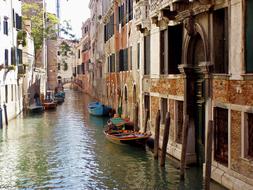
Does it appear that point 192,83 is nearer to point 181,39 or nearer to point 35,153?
point 181,39

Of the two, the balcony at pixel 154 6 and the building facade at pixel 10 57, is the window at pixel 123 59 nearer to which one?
the building facade at pixel 10 57

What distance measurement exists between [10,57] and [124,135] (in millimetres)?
11998

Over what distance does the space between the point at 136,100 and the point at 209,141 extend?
36.4 ft

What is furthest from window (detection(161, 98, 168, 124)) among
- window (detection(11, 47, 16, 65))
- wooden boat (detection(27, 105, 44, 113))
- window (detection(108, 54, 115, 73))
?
wooden boat (detection(27, 105, 44, 113))

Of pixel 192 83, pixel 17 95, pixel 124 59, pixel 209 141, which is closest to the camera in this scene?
pixel 209 141

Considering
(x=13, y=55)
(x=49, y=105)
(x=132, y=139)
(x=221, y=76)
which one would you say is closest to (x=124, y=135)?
(x=132, y=139)

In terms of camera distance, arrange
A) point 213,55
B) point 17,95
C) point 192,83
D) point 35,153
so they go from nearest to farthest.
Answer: point 213,55, point 192,83, point 35,153, point 17,95

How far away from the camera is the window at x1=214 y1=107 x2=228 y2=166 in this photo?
33.1 feet

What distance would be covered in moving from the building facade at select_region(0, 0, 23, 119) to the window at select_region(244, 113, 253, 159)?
15713 millimetres

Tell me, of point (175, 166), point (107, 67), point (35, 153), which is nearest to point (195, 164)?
point (175, 166)

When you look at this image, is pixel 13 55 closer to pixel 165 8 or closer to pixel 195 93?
pixel 165 8

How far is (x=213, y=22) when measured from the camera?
10695 millimetres

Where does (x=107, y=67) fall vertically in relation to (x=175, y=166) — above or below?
above

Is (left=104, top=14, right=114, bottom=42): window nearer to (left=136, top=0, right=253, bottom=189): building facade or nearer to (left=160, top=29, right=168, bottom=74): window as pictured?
(left=136, top=0, right=253, bottom=189): building facade
